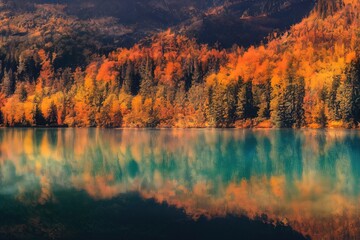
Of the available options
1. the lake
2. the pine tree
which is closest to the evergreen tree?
the pine tree

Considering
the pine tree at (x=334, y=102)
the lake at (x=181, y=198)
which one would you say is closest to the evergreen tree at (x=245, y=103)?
the pine tree at (x=334, y=102)

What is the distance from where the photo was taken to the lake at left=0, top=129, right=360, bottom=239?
22781mm

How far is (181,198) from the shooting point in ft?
100

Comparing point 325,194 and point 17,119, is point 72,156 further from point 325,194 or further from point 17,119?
point 17,119

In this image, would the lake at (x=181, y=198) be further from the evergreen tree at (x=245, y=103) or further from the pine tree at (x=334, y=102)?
the evergreen tree at (x=245, y=103)

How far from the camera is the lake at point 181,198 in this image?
897 inches

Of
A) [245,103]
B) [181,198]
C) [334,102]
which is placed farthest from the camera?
[245,103]

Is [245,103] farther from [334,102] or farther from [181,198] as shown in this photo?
[181,198]

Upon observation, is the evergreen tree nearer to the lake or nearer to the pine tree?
the pine tree

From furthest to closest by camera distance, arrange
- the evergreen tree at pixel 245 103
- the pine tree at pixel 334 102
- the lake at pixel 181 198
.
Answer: the evergreen tree at pixel 245 103 → the pine tree at pixel 334 102 → the lake at pixel 181 198

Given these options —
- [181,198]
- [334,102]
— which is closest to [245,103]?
[334,102]

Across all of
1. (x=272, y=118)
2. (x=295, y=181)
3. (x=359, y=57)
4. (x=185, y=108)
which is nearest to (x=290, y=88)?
(x=272, y=118)

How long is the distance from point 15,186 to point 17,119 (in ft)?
570

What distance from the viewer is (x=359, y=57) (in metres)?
149
